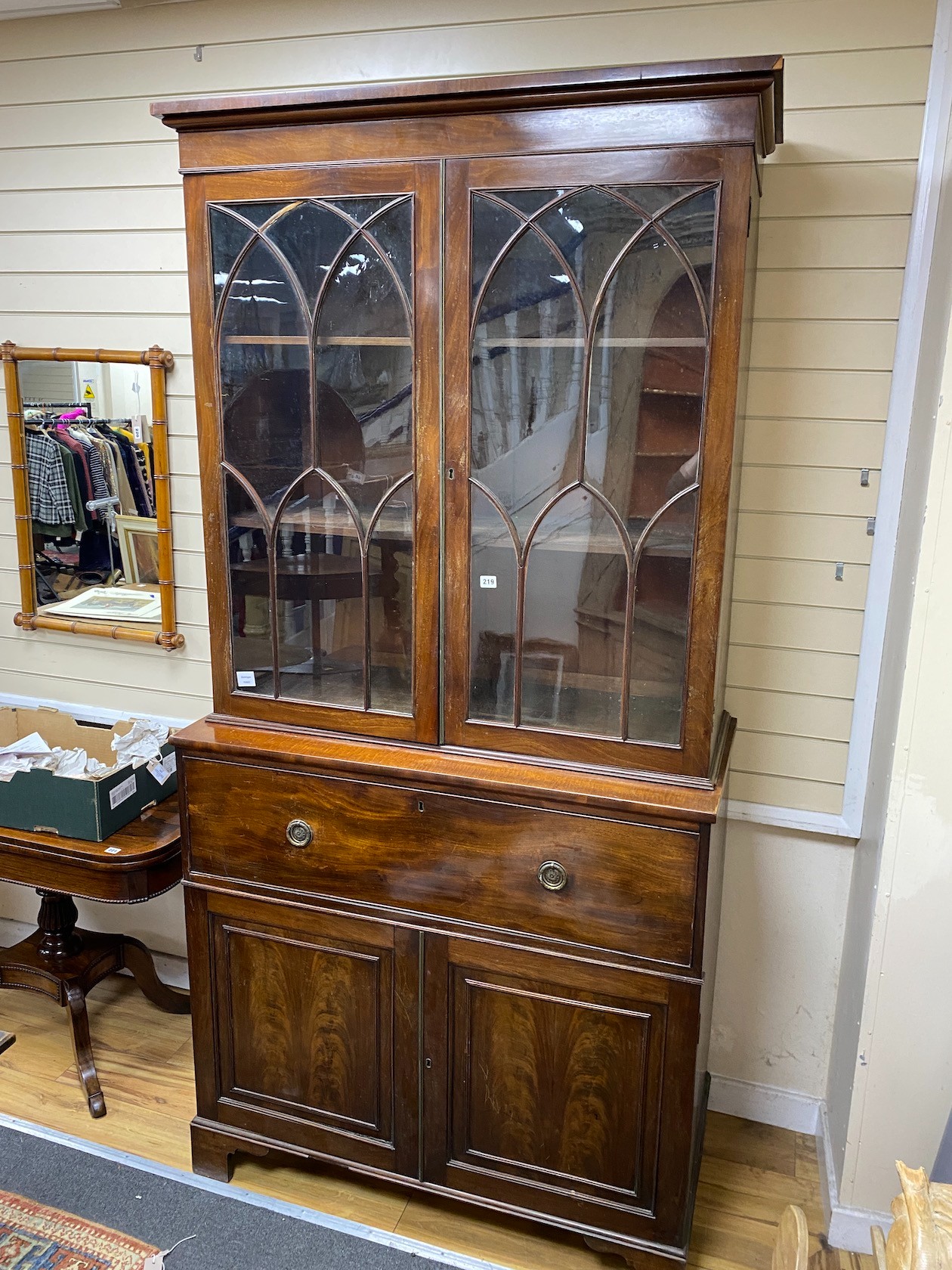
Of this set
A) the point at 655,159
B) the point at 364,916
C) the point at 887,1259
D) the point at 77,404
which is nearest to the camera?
the point at 887,1259

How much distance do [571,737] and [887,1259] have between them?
0.93 metres

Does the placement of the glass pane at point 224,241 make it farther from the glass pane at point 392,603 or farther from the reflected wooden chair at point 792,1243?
the reflected wooden chair at point 792,1243

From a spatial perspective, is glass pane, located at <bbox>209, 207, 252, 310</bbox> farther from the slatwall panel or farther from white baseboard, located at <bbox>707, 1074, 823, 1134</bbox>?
white baseboard, located at <bbox>707, 1074, 823, 1134</bbox>

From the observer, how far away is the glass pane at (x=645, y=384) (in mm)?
1536

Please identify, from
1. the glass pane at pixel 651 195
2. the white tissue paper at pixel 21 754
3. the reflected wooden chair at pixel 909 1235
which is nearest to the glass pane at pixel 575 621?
the glass pane at pixel 651 195

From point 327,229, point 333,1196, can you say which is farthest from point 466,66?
point 333,1196

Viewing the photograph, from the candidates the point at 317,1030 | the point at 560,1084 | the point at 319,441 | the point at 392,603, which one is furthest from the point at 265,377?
the point at 560,1084

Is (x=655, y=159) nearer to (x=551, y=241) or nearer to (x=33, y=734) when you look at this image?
(x=551, y=241)

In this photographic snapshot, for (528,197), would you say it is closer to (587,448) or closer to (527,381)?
(527,381)

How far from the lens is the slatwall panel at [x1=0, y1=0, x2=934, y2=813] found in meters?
1.81

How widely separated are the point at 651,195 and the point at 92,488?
163cm

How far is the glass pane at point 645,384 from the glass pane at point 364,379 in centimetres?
35

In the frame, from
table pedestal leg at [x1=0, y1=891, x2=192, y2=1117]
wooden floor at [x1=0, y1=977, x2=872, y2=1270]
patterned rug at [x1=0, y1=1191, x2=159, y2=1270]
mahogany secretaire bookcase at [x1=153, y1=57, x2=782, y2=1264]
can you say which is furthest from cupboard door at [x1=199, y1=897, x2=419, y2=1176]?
table pedestal leg at [x1=0, y1=891, x2=192, y2=1117]

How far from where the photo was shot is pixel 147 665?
8.35 feet
